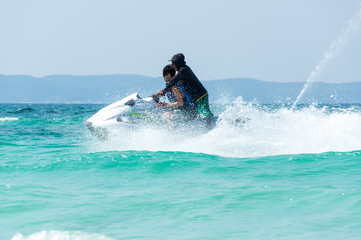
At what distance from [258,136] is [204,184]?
3536mm

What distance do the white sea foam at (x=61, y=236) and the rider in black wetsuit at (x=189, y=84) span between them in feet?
Result: 13.3

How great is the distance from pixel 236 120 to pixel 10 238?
5502 millimetres

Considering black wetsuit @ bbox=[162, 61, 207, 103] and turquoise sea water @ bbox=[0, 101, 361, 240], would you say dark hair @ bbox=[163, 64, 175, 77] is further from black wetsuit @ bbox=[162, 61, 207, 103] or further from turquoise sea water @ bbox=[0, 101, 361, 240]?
turquoise sea water @ bbox=[0, 101, 361, 240]

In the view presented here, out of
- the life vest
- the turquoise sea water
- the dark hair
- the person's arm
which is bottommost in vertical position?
the turquoise sea water

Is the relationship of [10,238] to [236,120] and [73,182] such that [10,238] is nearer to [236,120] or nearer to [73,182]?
[73,182]

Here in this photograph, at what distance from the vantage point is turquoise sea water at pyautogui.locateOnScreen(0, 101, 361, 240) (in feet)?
14.9

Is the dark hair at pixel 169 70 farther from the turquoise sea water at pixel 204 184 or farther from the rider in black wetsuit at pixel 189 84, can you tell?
the turquoise sea water at pixel 204 184

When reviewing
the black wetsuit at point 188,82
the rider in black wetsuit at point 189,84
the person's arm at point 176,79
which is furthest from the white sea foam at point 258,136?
the person's arm at point 176,79

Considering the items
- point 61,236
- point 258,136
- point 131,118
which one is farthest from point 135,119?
point 61,236

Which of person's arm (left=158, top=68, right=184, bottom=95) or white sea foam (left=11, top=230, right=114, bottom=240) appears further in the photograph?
person's arm (left=158, top=68, right=184, bottom=95)

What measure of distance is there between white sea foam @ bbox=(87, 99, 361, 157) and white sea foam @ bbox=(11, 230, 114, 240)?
4.36 metres

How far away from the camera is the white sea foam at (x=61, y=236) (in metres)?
4.29

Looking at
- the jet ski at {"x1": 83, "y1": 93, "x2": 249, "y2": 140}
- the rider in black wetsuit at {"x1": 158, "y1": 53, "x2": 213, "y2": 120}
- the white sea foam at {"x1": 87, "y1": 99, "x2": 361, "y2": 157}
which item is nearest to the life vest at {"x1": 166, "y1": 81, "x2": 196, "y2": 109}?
the rider in black wetsuit at {"x1": 158, "y1": 53, "x2": 213, "y2": 120}

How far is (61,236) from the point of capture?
14.3 feet
